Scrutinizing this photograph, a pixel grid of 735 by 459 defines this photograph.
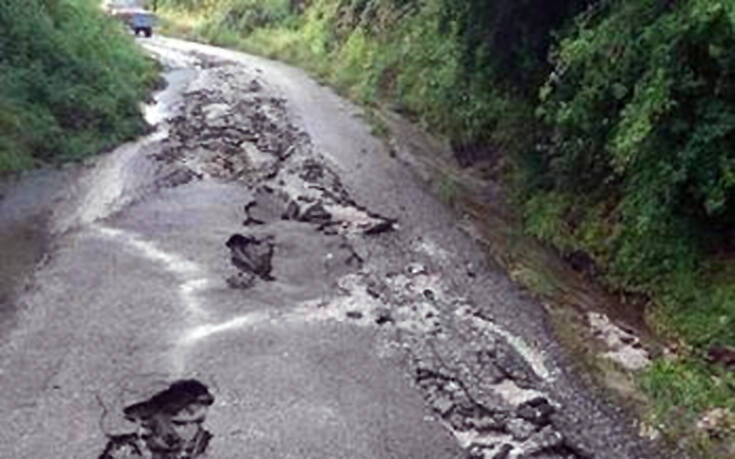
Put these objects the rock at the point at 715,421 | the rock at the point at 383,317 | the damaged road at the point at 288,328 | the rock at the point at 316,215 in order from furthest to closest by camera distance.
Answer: the rock at the point at 316,215 < the rock at the point at 383,317 < the rock at the point at 715,421 < the damaged road at the point at 288,328

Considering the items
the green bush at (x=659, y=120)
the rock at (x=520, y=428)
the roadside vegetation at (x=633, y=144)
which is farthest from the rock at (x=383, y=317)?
the green bush at (x=659, y=120)

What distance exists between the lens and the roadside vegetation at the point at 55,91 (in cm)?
1967

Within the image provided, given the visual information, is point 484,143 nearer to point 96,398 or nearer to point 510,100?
point 510,100

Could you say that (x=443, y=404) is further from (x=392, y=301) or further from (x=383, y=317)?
(x=392, y=301)

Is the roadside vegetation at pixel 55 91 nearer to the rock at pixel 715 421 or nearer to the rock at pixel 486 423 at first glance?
the rock at pixel 486 423

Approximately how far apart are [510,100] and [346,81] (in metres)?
12.3

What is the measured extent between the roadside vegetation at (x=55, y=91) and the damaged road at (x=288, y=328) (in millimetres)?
1498

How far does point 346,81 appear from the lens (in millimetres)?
30281

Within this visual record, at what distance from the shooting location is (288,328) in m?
11.6

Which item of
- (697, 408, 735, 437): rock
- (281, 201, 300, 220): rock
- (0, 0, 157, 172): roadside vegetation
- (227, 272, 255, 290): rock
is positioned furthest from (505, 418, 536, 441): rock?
(0, 0, 157, 172): roadside vegetation

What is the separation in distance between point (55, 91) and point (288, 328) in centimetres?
1149

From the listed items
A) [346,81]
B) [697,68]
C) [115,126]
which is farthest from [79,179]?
Result: [346,81]

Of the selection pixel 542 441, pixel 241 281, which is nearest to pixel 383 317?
pixel 241 281

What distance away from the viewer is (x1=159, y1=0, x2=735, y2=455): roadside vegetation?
37.3 feet
